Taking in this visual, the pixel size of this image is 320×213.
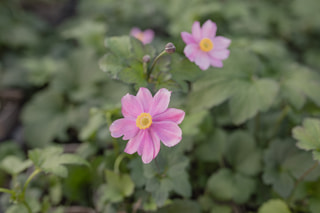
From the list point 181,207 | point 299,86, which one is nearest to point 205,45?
point 299,86

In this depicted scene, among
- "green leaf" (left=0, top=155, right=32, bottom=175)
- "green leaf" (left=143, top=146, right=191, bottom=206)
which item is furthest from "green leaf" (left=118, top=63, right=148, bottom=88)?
"green leaf" (left=0, top=155, right=32, bottom=175)

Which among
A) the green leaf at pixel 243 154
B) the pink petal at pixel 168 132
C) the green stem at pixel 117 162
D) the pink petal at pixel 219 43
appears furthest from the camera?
the green leaf at pixel 243 154

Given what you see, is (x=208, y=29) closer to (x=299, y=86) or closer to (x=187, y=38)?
(x=187, y=38)

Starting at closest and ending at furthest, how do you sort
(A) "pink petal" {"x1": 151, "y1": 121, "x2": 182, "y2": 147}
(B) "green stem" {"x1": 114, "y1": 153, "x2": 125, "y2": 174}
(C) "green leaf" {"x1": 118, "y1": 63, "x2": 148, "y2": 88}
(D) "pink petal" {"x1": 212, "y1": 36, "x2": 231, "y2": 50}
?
1. (A) "pink petal" {"x1": 151, "y1": 121, "x2": 182, "y2": 147}
2. (C) "green leaf" {"x1": 118, "y1": 63, "x2": 148, "y2": 88}
3. (D) "pink petal" {"x1": 212, "y1": 36, "x2": 231, "y2": 50}
4. (B) "green stem" {"x1": 114, "y1": 153, "x2": 125, "y2": 174}

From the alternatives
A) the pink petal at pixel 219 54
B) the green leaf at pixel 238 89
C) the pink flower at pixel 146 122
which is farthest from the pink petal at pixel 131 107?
the green leaf at pixel 238 89

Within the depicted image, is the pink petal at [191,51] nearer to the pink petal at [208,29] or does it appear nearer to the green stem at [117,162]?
the pink petal at [208,29]

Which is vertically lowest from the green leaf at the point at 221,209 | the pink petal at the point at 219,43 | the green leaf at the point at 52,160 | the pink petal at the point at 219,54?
the green leaf at the point at 221,209

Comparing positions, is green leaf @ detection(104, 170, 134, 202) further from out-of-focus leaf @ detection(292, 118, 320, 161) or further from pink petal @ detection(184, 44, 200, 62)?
out-of-focus leaf @ detection(292, 118, 320, 161)
